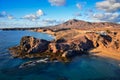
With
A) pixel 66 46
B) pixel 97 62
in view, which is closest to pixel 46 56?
pixel 66 46

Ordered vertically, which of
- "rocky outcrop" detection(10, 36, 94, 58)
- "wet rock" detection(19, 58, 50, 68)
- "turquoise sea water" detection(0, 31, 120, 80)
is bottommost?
"turquoise sea water" detection(0, 31, 120, 80)

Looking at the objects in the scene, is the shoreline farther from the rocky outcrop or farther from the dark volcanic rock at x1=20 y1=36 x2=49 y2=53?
the dark volcanic rock at x1=20 y1=36 x2=49 y2=53

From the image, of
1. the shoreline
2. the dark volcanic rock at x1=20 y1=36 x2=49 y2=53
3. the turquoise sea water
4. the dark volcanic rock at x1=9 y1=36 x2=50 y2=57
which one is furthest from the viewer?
the dark volcanic rock at x1=20 y1=36 x2=49 y2=53

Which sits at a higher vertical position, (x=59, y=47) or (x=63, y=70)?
(x=59, y=47)

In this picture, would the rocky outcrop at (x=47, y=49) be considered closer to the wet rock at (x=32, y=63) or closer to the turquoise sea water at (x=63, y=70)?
the turquoise sea water at (x=63, y=70)

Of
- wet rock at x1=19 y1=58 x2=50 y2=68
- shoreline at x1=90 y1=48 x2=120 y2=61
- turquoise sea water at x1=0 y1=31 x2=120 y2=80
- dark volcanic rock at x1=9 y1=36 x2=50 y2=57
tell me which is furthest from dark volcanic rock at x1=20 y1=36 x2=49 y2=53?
shoreline at x1=90 y1=48 x2=120 y2=61

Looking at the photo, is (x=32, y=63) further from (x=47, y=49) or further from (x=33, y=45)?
(x=47, y=49)

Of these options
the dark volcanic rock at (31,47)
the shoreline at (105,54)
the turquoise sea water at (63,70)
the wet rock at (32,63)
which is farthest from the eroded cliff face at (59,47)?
the turquoise sea water at (63,70)

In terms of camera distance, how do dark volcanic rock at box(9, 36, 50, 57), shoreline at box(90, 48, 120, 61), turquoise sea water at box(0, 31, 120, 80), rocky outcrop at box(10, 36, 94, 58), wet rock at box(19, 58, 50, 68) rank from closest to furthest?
turquoise sea water at box(0, 31, 120, 80)
wet rock at box(19, 58, 50, 68)
rocky outcrop at box(10, 36, 94, 58)
shoreline at box(90, 48, 120, 61)
dark volcanic rock at box(9, 36, 50, 57)

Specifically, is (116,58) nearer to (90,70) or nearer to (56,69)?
(90,70)

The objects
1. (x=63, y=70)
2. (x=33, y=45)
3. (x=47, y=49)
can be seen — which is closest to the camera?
(x=63, y=70)

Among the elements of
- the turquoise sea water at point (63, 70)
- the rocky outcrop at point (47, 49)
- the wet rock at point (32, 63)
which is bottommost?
the turquoise sea water at point (63, 70)

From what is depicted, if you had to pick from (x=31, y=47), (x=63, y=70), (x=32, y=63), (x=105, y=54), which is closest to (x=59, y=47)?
(x=31, y=47)
